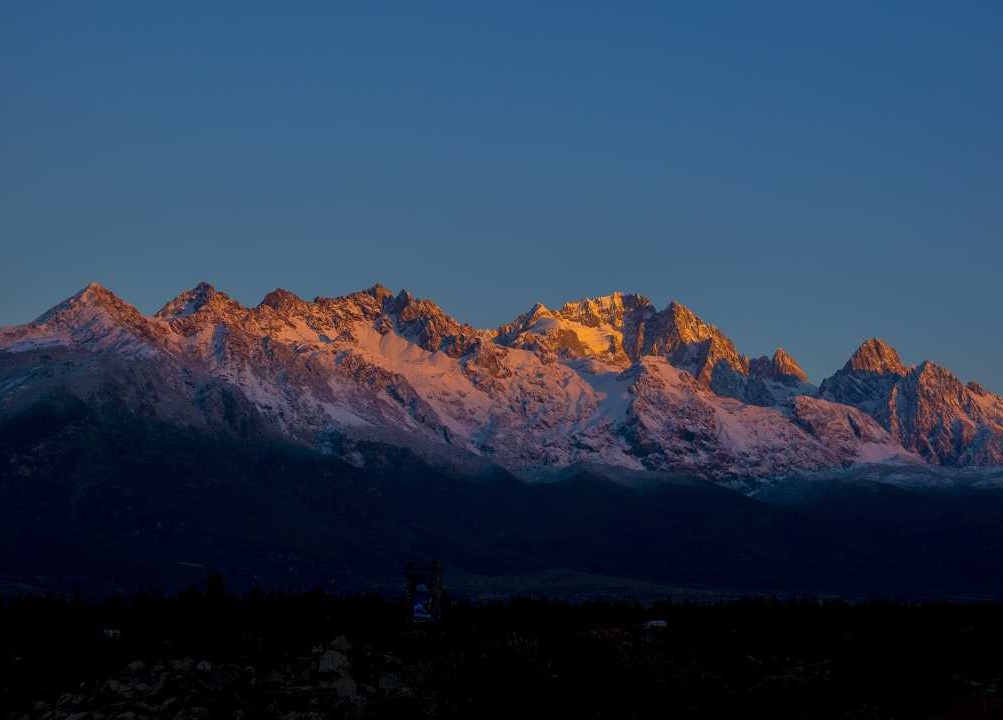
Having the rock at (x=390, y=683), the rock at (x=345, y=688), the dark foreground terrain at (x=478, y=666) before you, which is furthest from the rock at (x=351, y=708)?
the rock at (x=390, y=683)

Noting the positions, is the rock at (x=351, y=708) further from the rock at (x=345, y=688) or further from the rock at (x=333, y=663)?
the rock at (x=333, y=663)

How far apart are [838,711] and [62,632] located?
36310 mm

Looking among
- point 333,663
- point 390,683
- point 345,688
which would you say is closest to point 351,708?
point 345,688

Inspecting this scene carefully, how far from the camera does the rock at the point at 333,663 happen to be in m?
76.7

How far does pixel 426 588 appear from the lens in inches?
3361

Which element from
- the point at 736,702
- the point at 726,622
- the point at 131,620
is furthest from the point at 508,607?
Answer: the point at 736,702

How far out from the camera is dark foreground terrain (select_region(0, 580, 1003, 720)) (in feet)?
241

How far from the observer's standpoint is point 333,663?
252 feet

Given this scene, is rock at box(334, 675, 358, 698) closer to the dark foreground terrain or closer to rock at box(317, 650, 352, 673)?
the dark foreground terrain

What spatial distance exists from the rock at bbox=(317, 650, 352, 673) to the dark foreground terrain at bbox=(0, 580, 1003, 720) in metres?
0.07

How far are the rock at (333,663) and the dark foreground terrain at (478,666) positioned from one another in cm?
7

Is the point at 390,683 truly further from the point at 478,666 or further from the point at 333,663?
the point at 478,666

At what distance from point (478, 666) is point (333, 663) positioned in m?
6.22

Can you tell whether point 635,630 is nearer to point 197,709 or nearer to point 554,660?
point 554,660
